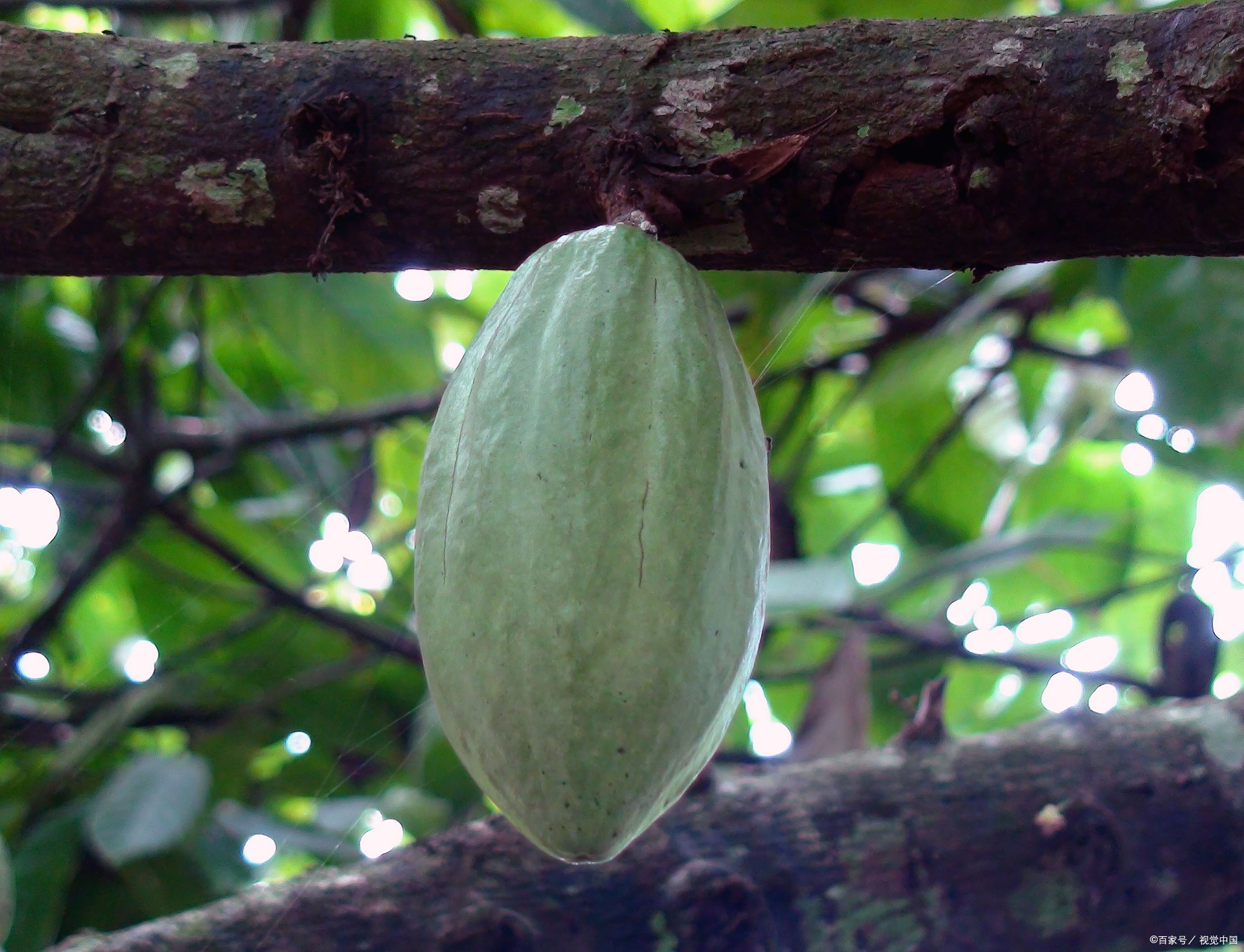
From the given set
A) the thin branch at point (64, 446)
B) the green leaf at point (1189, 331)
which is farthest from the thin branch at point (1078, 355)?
the thin branch at point (64, 446)

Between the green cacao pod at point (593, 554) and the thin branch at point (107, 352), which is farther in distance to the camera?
the thin branch at point (107, 352)

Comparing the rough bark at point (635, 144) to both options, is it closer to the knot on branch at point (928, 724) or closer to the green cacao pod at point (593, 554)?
the green cacao pod at point (593, 554)


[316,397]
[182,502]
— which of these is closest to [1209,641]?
[182,502]

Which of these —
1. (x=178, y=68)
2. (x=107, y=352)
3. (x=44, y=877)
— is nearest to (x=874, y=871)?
(x=178, y=68)

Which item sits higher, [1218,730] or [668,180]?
[668,180]

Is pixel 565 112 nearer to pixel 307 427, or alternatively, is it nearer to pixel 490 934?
pixel 490 934

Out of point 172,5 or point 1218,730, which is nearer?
point 1218,730

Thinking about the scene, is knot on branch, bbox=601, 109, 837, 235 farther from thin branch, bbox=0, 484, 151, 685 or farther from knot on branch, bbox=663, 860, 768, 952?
thin branch, bbox=0, 484, 151, 685
